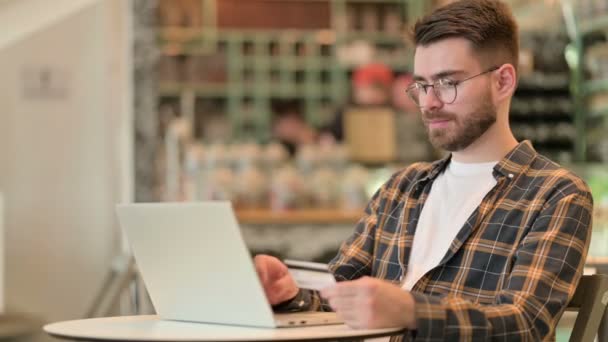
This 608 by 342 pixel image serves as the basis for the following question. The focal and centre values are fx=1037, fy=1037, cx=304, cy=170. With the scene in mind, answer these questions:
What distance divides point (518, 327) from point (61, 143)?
5677 millimetres

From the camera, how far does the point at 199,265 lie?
5.25ft

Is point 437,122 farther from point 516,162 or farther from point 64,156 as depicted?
point 64,156

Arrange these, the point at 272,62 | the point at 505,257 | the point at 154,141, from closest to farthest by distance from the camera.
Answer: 1. the point at 505,257
2. the point at 154,141
3. the point at 272,62

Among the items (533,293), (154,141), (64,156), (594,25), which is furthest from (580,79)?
(533,293)

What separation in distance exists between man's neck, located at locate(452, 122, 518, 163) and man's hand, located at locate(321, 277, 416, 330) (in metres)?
0.50

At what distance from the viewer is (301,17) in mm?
9094

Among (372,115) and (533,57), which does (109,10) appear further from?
(533,57)

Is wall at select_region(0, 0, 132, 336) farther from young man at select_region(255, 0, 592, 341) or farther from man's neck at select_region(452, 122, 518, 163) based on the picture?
man's neck at select_region(452, 122, 518, 163)

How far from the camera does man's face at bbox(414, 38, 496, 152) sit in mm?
1850

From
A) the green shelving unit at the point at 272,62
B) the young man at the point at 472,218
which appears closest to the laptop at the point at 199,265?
the young man at the point at 472,218

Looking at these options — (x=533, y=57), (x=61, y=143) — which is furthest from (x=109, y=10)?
(x=533, y=57)

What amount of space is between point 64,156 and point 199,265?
548 cm

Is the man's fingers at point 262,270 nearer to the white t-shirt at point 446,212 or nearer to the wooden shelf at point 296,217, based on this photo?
the white t-shirt at point 446,212

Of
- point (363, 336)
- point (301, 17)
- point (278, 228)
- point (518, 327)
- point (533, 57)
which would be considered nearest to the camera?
point (363, 336)
